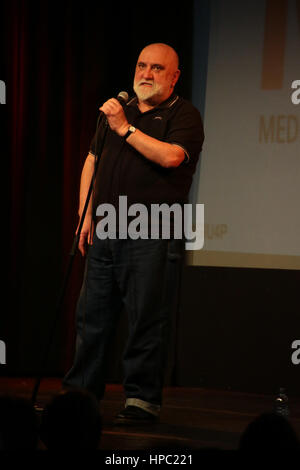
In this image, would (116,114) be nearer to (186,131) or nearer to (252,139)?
(186,131)

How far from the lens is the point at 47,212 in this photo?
15.4 ft

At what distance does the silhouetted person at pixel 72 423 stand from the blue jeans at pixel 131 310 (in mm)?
1356

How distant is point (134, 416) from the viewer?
299cm

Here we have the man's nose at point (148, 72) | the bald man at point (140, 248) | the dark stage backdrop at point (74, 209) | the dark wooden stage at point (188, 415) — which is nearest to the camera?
the dark wooden stage at point (188, 415)

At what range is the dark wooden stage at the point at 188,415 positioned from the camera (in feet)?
8.95

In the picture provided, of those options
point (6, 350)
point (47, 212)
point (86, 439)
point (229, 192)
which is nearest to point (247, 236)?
point (229, 192)

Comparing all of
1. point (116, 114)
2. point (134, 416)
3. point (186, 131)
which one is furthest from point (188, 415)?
point (116, 114)

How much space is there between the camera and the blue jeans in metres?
3.06

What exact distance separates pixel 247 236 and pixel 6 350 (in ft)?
5.30

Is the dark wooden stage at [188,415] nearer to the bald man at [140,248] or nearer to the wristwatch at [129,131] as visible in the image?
the bald man at [140,248]

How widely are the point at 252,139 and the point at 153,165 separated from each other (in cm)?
141

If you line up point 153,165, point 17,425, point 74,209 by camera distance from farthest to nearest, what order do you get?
point 74,209, point 153,165, point 17,425

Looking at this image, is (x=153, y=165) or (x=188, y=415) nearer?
(x=153, y=165)

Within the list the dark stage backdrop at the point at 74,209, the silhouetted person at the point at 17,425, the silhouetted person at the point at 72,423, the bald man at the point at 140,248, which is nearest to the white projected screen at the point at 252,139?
the dark stage backdrop at the point at 74,209
